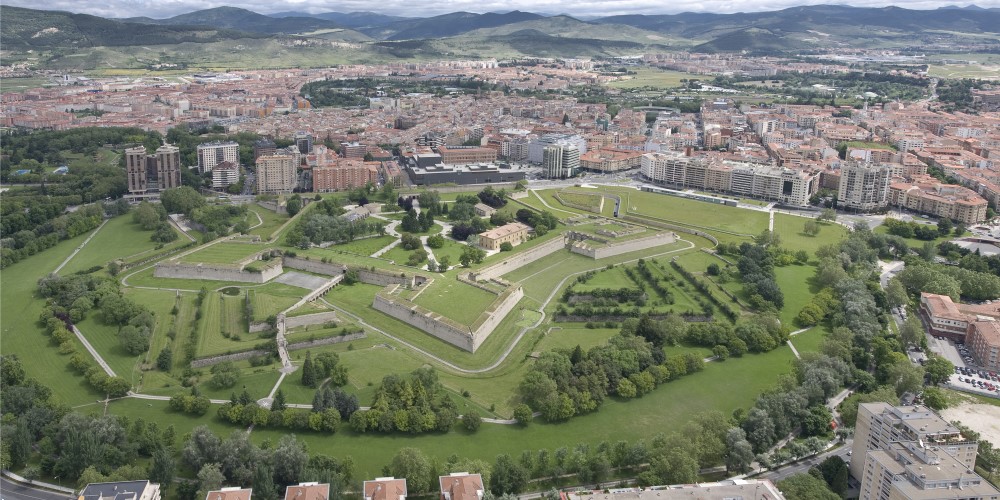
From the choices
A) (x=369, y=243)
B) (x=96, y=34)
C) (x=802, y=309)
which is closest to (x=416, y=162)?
(x=369, y=243)

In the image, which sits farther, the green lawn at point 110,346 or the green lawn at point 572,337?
the green lawn at point 572,337

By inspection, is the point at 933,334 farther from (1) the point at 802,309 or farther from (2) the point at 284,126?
(2) the point at 284,126

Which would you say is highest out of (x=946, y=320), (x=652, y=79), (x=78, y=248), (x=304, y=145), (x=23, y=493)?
(x=652, y=79)

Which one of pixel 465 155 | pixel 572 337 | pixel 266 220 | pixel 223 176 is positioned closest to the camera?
pixel 572 337

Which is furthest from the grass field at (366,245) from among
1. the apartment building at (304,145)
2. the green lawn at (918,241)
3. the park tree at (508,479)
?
the green lawn at (918,241)

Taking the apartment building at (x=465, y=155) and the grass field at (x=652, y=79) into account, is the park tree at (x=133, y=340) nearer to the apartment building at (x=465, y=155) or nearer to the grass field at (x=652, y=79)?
the apartment building at (x=465, y=155)

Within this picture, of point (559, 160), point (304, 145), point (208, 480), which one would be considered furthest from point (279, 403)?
point (304, 145)

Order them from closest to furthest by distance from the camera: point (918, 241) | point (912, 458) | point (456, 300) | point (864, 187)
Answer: point (912, 458), point (456, 300), point (918, 241), point (864, 187)

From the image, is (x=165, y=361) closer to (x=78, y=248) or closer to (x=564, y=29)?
(x=78, y=248)
